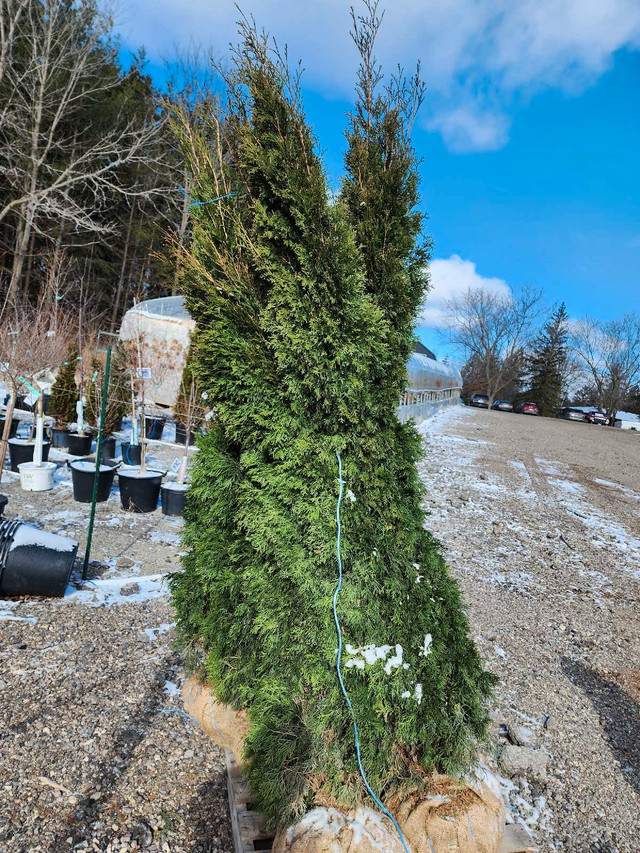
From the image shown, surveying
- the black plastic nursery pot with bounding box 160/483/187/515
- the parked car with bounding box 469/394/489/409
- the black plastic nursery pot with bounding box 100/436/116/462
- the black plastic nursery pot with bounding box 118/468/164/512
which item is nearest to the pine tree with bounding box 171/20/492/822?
the black plastic nursery pot with bounding box 160/483/187/515

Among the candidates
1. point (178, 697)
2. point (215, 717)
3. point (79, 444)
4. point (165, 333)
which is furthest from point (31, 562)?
point (165, 333)

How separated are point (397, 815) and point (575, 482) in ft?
32.3

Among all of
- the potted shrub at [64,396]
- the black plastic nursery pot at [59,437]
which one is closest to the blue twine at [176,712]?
the black plastic nursery pot at [59,437]

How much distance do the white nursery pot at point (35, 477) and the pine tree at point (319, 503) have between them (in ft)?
19.6

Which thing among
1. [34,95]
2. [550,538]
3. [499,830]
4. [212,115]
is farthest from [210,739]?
[34,95]

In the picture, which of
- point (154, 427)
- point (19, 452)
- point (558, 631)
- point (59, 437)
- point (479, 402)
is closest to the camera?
point (558, 631)

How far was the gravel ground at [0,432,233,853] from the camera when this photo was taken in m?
2.04

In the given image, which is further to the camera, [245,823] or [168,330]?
[168,330]

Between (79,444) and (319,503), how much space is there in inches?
335

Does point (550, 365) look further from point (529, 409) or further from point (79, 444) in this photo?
point (79, 444)

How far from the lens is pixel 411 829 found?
1.73 m

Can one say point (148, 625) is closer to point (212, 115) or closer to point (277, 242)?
point (277, 242)

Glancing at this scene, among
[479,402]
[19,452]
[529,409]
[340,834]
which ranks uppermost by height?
[529,409]

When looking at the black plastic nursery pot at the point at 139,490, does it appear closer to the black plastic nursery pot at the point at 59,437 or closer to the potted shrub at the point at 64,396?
the black plastic nursery pot at the point at 59,437
